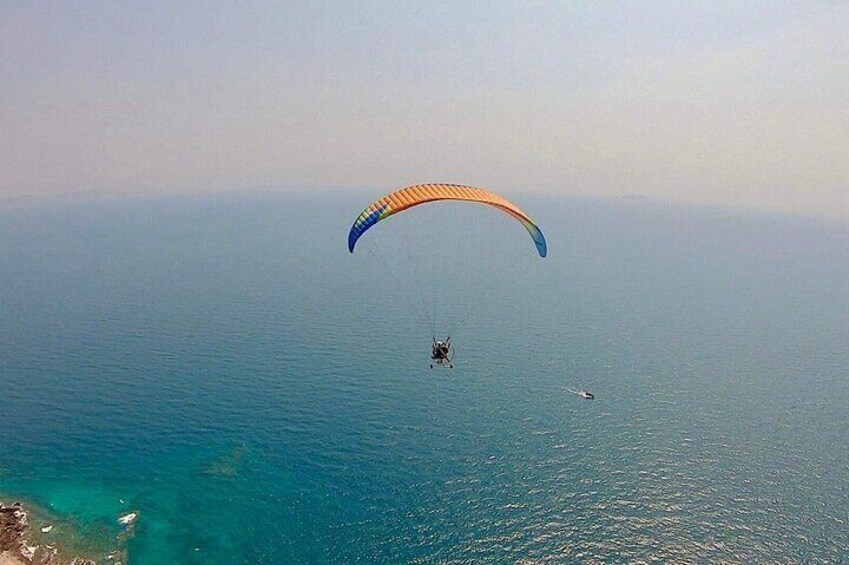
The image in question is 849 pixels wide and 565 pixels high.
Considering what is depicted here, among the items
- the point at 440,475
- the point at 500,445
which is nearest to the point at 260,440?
the point at 440,475

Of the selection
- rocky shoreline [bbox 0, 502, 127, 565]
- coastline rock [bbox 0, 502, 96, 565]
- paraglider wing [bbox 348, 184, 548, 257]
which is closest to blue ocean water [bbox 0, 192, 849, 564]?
rocky shoreline [bbox 0, 502, 127, 565]

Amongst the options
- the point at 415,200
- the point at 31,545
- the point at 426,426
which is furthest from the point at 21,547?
the point at 415,200

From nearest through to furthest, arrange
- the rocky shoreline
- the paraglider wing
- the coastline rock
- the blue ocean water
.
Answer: the paraglider wing < the coastline rock < the rocky shoreline < the blue ocean water

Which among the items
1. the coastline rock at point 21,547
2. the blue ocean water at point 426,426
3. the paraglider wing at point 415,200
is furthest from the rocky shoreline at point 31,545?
the paraglider wing at point 415,200

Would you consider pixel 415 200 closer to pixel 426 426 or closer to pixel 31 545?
pixel 426 426

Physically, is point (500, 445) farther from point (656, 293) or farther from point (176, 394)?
point (656, 293)

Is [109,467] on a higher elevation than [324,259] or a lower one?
lower

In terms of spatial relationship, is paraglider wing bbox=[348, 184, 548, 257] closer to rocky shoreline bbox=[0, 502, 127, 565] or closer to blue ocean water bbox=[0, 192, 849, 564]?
blue ocean water bbox=[0, 192, 849, 564]
